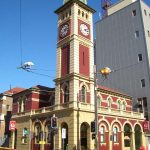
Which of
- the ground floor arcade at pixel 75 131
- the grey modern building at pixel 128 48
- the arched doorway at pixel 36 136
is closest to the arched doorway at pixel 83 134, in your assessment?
the ground floor arcade at pixel 75 131

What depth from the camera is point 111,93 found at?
49.1 meters

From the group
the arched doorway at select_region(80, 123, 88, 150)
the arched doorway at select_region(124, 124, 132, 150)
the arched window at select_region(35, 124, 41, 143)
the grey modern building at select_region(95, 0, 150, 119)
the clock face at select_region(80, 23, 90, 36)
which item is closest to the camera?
the arched doorway at select_region(80, 123, 88, 150)

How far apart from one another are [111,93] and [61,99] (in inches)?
511

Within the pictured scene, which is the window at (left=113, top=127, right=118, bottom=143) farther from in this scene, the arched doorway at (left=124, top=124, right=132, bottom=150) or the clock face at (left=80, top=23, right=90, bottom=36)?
the clock face at (left=80, top=23, right=90, bottom=36)

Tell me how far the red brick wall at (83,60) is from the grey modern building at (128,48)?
1774 centimetres

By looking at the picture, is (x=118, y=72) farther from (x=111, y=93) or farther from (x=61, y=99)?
(x=61, y=99)

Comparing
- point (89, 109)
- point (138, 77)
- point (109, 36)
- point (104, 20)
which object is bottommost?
point (89, 109)

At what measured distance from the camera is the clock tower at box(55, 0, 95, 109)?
127 ft

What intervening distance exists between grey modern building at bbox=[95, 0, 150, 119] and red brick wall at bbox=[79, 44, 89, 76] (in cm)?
1774

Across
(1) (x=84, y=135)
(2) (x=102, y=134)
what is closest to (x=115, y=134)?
(2) (x=102, y=134)

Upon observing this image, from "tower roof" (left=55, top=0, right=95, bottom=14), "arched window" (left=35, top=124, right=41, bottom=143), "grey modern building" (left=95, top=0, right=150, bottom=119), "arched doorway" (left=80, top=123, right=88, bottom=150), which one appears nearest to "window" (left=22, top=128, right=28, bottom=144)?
"arched window" (left=35, top=124, right=41, bottom=143)

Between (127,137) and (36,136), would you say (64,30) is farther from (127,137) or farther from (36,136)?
(127,137)

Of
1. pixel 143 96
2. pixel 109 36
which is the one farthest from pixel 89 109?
pixel 109 36

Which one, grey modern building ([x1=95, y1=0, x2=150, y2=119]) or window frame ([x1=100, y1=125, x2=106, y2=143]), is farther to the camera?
grey modern building ([x1=95, y1=0, x2=150, y2=119])
